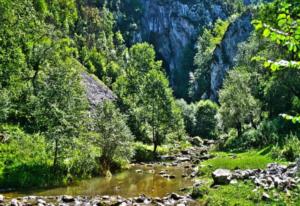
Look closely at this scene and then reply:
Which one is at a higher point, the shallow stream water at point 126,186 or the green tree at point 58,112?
the green tree at point 58,112

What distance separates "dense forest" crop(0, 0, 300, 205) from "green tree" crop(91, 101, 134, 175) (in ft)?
0.37

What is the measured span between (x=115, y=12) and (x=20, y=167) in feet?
555

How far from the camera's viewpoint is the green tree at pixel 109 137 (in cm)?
4359

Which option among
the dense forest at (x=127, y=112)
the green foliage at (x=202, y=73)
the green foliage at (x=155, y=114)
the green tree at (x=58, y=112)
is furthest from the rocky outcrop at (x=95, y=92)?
the green foliage at (x=202, y=73)

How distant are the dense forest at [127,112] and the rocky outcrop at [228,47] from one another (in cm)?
5040

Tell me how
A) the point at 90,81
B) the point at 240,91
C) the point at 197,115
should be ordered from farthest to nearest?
1. the point at 197,115
2. the point at 90,81
3. the point at 240,91

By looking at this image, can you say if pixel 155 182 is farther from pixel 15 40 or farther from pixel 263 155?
pixel 15 40

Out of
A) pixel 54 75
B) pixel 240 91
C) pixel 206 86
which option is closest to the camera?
pixel 54 75

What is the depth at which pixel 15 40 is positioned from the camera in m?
68.1

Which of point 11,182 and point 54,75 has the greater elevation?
point 54,75

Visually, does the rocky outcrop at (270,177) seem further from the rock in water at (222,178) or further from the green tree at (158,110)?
the green tree at (158,110)

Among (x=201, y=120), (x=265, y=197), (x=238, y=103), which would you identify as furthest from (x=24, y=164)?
(x=201, y=120)

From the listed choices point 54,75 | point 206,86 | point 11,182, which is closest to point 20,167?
point 11,182

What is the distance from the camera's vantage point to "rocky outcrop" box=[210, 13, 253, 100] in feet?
530
